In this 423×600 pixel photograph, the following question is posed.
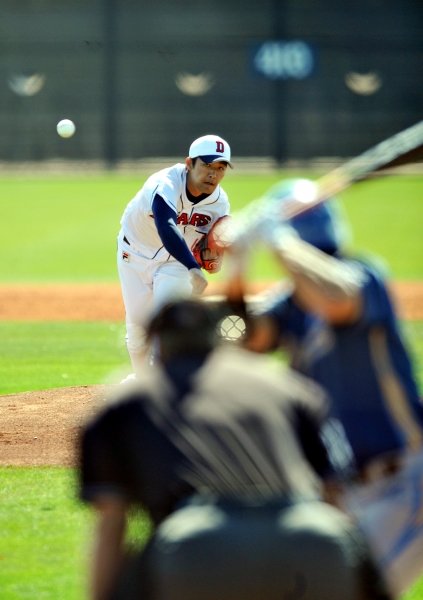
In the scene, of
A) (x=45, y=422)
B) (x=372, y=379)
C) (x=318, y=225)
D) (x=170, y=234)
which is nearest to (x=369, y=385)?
(x=372, y=379)

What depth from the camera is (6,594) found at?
14.8 feet

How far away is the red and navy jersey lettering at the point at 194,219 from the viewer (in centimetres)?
833

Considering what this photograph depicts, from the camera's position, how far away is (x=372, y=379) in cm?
322

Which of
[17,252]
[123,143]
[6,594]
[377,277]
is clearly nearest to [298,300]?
[377,277]

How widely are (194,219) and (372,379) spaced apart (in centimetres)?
526

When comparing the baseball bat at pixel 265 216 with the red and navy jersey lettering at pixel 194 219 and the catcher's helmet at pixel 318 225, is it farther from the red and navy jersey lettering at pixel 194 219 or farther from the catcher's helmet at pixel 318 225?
the red and navy jersey lettering at pixel 194 219

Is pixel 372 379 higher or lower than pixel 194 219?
higher

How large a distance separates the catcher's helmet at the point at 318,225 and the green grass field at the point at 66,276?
18.0 inches

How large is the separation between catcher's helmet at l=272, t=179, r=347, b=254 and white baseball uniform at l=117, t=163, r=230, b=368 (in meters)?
4.65

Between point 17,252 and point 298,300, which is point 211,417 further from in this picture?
point 17,252

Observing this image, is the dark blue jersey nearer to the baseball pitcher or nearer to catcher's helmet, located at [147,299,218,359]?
catcher's helmet, located at [147,299,218,359]

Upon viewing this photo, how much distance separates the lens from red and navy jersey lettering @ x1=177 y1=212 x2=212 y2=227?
833 centimetres

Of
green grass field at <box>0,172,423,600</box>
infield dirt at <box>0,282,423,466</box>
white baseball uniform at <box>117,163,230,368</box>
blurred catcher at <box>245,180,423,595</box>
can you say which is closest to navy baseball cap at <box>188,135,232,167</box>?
white baseball uniform at <box>117,163,230,368</box>

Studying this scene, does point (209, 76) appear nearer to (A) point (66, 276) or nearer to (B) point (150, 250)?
(A) point (66, 276)
